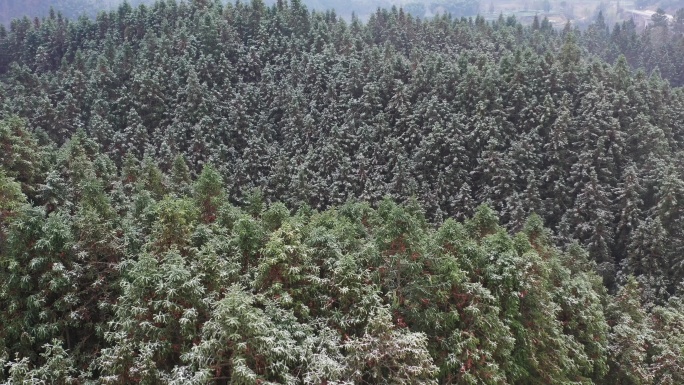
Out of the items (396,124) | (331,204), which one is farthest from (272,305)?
(396,124)

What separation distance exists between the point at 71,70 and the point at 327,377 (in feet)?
260

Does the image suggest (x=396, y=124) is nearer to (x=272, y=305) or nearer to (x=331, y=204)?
(x=331, y=204)

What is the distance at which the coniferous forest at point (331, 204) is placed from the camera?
17.8 metres

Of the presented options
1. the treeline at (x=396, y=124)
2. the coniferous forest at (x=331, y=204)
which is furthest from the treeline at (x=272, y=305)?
the treeline at (x=396, y=124)

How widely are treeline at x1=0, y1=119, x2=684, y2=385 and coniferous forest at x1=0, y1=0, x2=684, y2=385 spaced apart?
0.11 metres

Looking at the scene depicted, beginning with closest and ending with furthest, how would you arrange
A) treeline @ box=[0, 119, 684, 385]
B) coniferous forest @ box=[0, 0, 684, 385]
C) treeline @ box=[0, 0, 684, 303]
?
treeline @ box=[0, 119, 684, 385] → coniferous forest @ box=[0, 0, 684, 385] → treeline @ box=[0, 0, 684, 303]

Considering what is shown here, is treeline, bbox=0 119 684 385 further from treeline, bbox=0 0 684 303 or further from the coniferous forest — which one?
treeline, bbox=0 0 684 303

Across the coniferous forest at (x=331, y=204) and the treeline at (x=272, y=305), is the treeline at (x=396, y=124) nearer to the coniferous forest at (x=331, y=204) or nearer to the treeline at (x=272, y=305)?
the coniferous forest at (x=331, y=204)

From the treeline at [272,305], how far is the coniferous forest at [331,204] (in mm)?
113

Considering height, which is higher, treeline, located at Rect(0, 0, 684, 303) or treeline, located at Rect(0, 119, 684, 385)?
treeline, located at Rect(0, 0, 684, 303)

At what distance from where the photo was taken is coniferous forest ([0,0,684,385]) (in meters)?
17.8

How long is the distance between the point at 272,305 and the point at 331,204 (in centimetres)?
4023

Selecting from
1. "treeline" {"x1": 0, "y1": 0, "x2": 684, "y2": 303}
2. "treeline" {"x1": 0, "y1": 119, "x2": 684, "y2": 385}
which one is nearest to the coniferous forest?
"treeline" {"x1": 0, "y1": 119, "x2": 684, "y2": 385}

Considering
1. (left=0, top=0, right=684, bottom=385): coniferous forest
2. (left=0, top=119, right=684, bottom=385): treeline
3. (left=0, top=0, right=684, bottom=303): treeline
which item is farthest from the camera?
(left=0, top=0, right=684, bottom=303): treeline
